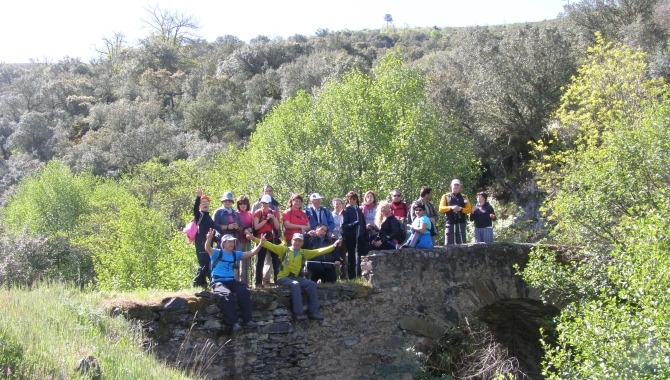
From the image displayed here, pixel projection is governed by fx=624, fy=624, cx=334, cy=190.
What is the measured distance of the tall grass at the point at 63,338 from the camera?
563 cm

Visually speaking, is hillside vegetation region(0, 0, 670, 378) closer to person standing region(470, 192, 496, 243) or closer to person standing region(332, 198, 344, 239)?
person standing region(470, 192, 496, 243)

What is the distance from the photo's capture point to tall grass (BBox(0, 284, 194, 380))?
222 inches

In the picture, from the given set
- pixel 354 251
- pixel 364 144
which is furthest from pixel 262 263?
pixel 364 144

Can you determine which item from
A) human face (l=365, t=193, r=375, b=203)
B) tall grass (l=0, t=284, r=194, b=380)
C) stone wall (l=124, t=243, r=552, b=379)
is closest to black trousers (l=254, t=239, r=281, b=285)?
stone wall (l=124, t=243, r=552, b=379)

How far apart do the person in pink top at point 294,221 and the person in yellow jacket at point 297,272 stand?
30 cm

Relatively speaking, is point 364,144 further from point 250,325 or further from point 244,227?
point 250,325

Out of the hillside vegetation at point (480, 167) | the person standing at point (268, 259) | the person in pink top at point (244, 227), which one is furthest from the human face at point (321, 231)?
the hillside vegetation at point (480, 167)

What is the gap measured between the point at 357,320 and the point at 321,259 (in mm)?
1276

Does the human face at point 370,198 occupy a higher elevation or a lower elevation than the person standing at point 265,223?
higher

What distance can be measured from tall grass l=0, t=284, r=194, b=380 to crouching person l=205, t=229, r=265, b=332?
1.27m

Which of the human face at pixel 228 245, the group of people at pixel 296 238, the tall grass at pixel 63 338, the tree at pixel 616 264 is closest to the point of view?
the tall grass at pixel 63 338

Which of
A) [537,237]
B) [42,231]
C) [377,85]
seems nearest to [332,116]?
[377,85]

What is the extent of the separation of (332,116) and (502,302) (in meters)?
11.0

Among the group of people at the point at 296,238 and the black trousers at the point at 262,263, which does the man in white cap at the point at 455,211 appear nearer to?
the group of people at the point at 296,238
